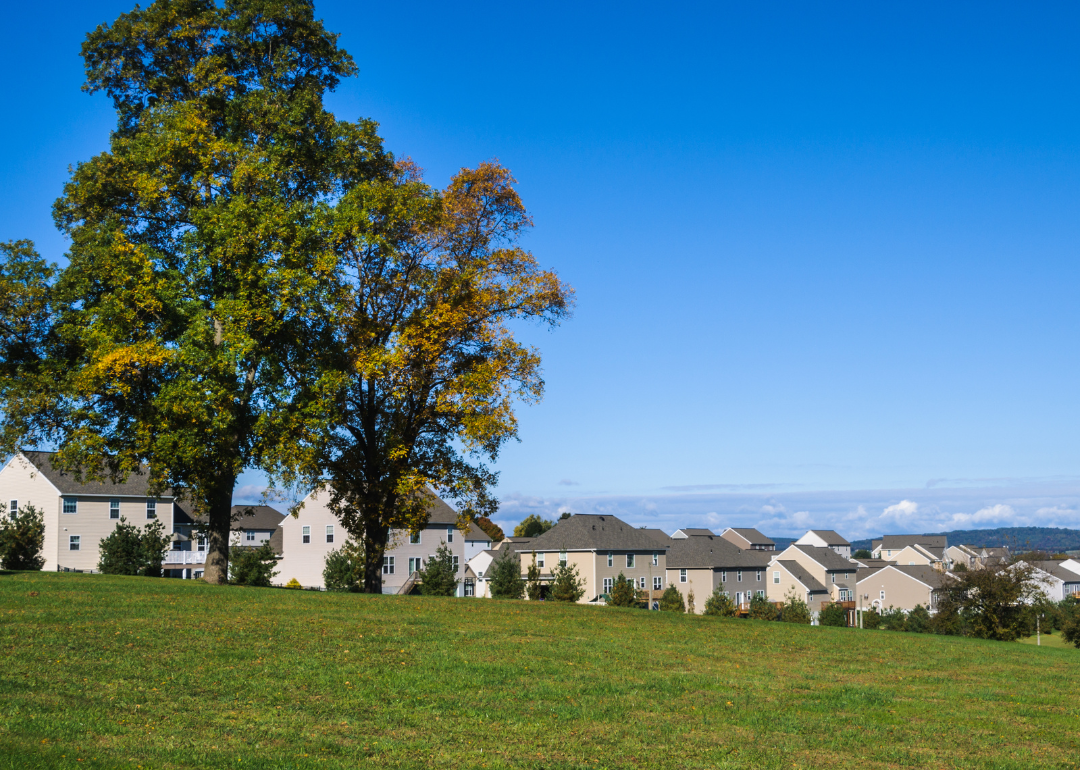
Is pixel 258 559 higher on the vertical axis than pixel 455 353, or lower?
lower

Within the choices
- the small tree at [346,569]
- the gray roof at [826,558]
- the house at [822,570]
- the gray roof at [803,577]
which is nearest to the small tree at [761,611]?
the gray roof at [803,577]

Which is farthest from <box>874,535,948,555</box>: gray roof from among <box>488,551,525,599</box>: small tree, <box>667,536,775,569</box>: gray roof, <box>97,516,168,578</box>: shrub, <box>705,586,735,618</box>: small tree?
<box>97,516,168,578</box>: shrub

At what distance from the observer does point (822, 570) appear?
96.6m

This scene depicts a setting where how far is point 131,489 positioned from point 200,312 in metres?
45.2

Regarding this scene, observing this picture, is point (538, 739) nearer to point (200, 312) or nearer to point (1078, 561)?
point (200, 312)

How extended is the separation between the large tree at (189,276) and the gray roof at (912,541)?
14391 cm

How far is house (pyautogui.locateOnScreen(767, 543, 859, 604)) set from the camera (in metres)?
92.2

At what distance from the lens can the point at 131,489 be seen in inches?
2591

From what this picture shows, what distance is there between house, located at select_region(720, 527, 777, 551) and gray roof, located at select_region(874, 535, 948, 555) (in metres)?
32.2

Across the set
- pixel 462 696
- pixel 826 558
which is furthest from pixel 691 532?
pixel 462 696

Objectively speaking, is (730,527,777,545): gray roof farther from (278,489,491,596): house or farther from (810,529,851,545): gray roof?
(278,489,491,596): house

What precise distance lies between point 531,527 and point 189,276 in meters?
119

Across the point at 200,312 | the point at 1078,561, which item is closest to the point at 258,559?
the point at 200,312

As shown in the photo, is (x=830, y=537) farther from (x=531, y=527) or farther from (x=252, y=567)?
(x=252, y=567)
